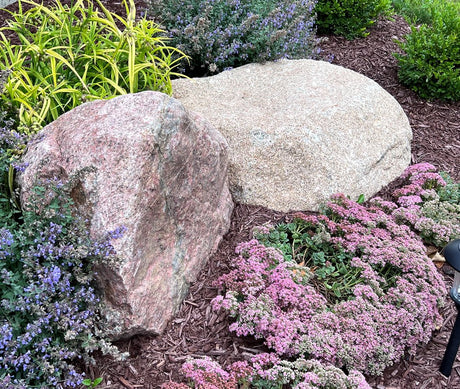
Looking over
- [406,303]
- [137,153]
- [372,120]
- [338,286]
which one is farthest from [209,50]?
[406,303]

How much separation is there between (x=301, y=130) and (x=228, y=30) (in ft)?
4.43

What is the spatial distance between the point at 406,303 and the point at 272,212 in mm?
1179

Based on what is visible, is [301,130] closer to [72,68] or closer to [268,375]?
[72,68]

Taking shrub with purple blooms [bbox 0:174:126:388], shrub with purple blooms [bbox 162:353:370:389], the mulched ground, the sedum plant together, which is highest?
the sedum plant

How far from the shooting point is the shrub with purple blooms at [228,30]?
4578mm

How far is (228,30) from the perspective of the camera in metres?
4.55

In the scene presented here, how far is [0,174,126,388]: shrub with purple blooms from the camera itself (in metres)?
2.35

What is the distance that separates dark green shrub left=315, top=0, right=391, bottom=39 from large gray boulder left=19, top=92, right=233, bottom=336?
3.81 metres

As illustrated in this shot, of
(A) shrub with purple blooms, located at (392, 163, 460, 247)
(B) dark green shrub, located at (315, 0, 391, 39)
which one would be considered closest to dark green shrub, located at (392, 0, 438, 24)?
(B) dark green shrub, located at (315, 0, 391, 39)

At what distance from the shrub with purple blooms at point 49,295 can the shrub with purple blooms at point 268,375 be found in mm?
469

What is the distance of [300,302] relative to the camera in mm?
2926

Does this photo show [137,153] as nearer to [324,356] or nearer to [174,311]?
[174,311]

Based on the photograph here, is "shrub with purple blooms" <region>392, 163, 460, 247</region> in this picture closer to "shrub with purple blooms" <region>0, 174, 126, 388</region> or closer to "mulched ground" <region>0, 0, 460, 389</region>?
"mulched ground" <region>0, 0, 460, 389</region>

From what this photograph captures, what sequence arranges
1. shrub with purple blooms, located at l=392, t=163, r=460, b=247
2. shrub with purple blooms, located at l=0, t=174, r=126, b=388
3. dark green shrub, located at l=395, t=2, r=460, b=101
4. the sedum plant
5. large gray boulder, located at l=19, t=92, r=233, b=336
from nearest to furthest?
shrub with purple blooms, located at l=0, t=174, r=126, b=388 → large gray boulder, located at l=19, t=92, r=233, b=336 → the sedum plant → shrub with purple blooms, located at l=392, t=163, r=460, b=247 → dark green shrub, located at l=395, t=2, r=460, b=101
